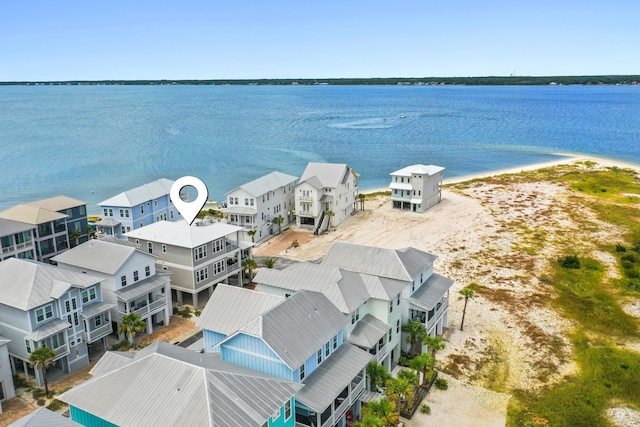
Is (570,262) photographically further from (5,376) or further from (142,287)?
(5,376)

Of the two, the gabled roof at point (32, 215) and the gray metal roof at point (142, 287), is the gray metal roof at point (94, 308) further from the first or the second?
the gabled roof at point (32, 215)

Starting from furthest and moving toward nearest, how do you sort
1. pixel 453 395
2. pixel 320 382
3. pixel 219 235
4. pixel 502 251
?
pixel 502 251, pixel 219 235, pixel 453 395, pixel 320 382

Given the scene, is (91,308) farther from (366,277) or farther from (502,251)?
(502,251)

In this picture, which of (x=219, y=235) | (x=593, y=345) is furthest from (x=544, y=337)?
(x=219, y=235)

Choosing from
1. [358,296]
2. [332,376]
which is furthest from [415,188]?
[332,376]

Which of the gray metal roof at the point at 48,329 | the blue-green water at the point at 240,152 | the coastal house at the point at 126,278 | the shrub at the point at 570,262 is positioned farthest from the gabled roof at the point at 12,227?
the shrub at the point at 570,262

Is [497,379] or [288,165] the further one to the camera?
[288,165]
